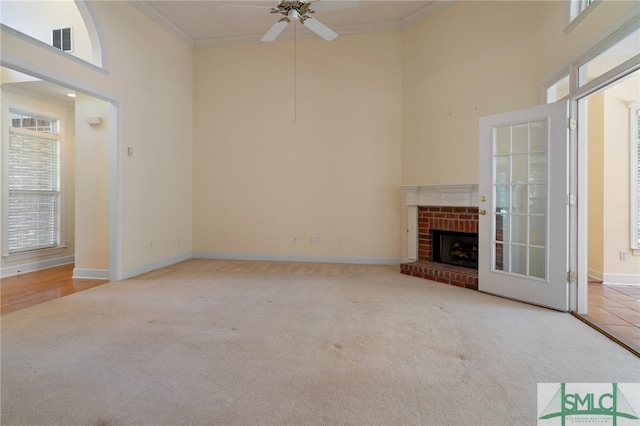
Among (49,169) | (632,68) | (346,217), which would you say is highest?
(632,68)

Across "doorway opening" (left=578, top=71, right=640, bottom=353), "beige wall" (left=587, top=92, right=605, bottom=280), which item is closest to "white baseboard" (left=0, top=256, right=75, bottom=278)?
"doorway opening" (left=578, top=71, right=640, bottom=353)

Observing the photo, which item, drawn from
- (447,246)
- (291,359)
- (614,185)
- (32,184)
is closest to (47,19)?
(32,184)

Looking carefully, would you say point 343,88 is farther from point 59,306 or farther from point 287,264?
point 59,306

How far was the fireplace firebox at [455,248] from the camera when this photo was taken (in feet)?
15.4

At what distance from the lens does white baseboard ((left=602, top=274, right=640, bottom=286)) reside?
432 centimetres

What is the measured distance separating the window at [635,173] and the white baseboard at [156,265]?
267 inches

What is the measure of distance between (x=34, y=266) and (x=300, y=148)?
4701 millimetres

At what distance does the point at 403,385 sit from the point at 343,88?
4907 millimetres

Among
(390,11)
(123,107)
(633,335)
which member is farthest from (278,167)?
(633,335)

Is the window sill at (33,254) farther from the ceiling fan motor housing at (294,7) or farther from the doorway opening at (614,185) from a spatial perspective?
the doorway opening at (614,185)

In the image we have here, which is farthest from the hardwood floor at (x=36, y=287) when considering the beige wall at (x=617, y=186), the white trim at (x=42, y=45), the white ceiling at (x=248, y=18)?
the beige wall at (x=617, y=186)

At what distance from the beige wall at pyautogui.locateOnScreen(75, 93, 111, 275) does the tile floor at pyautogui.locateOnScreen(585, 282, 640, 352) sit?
18.9 ft

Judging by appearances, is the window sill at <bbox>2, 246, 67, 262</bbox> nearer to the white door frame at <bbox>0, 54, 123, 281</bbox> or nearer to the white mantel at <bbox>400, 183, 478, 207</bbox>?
the white door frame at <bbox>0, 54, 123, 281</bbox>

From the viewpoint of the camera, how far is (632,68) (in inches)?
93.4
